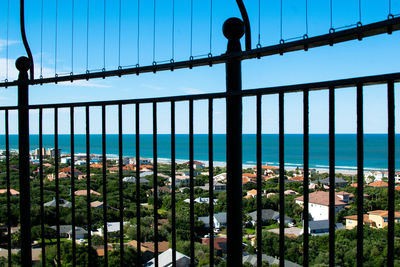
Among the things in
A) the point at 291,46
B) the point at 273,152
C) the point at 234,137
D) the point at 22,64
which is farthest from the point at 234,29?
the point at 273,152

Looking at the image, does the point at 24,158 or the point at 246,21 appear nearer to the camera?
the point at 246,21

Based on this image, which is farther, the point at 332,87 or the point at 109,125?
the point at 109,125

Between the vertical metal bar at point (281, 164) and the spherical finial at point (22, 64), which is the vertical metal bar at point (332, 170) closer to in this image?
the vertical metal bar at point (281, 164)

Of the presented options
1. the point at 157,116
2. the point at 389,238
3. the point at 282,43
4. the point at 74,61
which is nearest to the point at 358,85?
the point at 282,43

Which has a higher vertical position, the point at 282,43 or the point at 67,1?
the point at 67,1

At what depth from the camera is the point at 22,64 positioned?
74.0 inches

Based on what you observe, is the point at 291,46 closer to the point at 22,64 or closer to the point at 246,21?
the point at 246,21

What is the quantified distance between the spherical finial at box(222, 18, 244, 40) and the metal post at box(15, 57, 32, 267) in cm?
117

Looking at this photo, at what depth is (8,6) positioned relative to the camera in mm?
2531

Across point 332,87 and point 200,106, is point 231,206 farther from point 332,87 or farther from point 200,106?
point 332,87

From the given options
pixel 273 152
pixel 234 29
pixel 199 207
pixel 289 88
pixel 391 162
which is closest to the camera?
pixel 391 162

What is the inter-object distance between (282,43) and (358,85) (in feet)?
0.86

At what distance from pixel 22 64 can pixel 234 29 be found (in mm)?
1274

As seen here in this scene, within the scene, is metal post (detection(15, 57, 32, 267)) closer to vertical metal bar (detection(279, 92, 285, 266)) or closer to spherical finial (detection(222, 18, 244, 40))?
spherical finial (detection(222, 18, 244, 40))
